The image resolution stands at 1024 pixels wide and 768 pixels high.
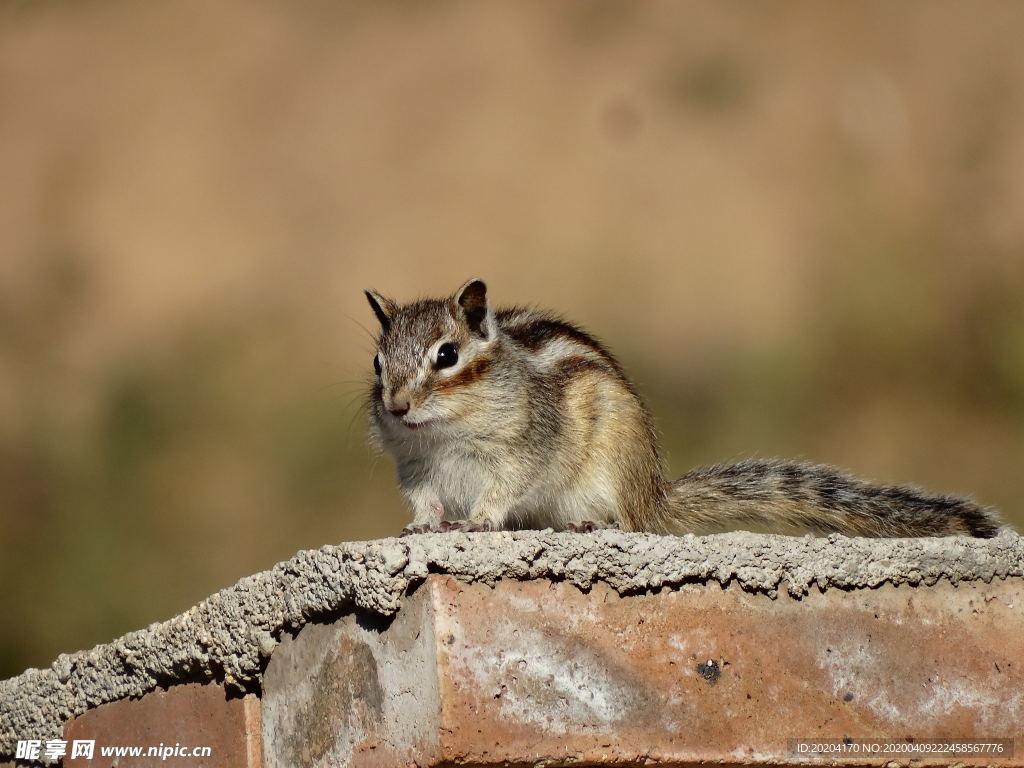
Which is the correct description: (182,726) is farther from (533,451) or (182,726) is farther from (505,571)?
(533,451)

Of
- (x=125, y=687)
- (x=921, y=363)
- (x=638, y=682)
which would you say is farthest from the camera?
(x=921, y=363)

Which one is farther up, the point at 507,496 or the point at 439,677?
the point at 507,496

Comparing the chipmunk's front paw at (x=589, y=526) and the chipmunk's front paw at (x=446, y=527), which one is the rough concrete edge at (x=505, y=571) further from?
the chipmunk's front paw at (x=589, y=526)

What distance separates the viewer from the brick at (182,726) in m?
2.38

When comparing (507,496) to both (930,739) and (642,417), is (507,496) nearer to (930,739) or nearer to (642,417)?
(642,417)

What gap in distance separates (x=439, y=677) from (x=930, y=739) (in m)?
0.75

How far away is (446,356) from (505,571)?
1176 millimetres

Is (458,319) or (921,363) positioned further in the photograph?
(921,363)

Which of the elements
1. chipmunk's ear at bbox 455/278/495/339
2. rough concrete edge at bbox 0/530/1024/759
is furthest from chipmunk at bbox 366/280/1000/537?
rough concrete edge at bbox 0/530/1024/759

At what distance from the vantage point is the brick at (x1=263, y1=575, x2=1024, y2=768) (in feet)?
6.54

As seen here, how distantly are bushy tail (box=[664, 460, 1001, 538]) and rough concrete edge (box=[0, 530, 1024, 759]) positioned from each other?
1.02 ft

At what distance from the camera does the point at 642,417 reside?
3.30 m

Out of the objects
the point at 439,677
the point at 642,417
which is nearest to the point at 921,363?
the point at 642,417

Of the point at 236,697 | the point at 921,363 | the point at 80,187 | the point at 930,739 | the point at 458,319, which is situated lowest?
the point at 930,739
